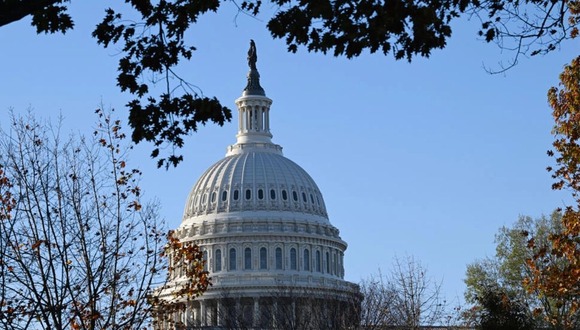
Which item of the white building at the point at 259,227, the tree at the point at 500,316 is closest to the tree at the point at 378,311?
the tree at the point at 500,316

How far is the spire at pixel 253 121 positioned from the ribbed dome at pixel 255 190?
3.18 m

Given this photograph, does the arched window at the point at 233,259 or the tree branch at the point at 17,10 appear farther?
the arched window at the point at 233,259

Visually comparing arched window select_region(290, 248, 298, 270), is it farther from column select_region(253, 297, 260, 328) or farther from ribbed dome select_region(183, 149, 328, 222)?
column select_region(253, 297, 260, 328)

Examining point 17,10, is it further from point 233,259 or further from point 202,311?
point 233,259

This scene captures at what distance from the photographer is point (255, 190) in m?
164

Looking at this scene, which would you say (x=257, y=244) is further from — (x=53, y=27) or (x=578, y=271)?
(x=53, y=27)

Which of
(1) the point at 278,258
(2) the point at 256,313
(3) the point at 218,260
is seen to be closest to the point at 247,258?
(3) the point at 218,260

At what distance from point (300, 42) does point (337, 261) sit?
153137 millimetres

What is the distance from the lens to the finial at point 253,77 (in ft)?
574

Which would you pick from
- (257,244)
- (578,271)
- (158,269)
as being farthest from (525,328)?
(257,244)

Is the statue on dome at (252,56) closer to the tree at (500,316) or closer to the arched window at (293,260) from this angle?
the arched window at (293,260)

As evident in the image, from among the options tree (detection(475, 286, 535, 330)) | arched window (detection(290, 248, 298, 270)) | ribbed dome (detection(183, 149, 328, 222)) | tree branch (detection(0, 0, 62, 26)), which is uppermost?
ribbed dome (detection(183, 149, 328, 222))

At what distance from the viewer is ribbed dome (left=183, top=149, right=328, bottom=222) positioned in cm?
16300

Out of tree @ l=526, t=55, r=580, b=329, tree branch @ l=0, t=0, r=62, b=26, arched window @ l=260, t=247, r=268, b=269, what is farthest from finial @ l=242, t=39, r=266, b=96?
tree branch @ l=0, t=0, r=62, b=26
